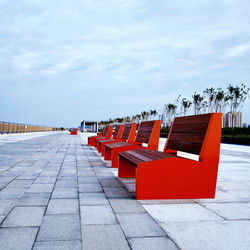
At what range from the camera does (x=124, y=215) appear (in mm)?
2924

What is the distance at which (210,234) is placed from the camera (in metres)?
2.45

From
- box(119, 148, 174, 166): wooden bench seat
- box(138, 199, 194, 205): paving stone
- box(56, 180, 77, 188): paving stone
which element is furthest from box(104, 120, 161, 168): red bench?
box(138, 199, 194, 205): paving stone

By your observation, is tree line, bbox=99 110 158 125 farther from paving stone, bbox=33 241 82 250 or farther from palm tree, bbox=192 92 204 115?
paving stone, bbox=33 241 82 250

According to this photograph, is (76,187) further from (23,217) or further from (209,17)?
(209,17)

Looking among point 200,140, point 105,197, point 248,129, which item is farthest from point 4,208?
point 248,129

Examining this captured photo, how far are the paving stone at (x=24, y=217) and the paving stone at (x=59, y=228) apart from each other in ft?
0.30

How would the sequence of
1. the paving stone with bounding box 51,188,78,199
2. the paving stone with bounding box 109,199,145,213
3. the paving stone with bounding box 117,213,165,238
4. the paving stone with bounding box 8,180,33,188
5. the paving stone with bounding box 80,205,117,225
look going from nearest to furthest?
1. the paving stone with bounding box 117,213,165,238
2. the paving stone with bounding box 80,205,117,225
3. the paving stone with bounding box 109,199,145,213
4. the paving stone with bounding box 51,188,78,199
5. the paving stone with bounding box 8,180,33,188

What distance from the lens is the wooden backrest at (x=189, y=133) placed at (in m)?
3.87

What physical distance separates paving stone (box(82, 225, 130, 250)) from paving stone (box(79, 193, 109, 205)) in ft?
2.71

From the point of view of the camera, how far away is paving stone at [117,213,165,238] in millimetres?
2410

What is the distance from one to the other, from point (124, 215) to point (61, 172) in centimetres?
304

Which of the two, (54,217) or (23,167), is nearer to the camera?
(54,217)

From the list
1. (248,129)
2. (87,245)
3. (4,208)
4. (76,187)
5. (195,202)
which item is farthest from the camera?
(248,129)

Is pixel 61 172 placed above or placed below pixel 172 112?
below
